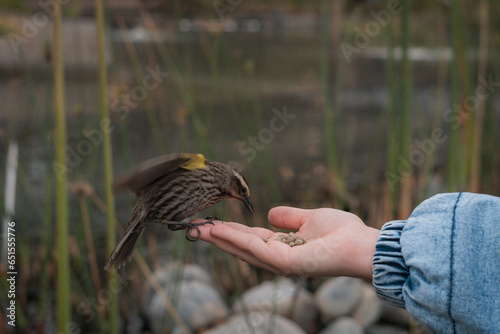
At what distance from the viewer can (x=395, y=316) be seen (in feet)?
8.42

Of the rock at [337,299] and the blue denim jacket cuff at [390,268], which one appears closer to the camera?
the blue denim jacket cuff at [390,268]

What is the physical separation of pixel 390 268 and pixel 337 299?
150cm

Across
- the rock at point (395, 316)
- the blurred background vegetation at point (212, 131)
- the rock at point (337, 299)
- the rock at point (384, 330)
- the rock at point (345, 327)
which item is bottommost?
the rock at point (384, 330)

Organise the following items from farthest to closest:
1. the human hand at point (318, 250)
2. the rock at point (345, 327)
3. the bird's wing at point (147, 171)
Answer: the rock at point (345, 327) < the human hand at point (318, 250) < the bird's wing at point (147, 171)

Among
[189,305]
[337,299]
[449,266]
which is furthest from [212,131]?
[449,266]

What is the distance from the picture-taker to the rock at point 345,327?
7.73 feet

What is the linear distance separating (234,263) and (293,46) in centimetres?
937

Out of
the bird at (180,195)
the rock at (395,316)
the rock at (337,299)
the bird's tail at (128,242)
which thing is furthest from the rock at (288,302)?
the bird's tail at (128,242)

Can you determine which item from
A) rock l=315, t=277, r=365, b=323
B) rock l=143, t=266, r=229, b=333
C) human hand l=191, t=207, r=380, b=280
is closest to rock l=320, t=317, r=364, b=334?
rock l=315, t=277, r=365, b=323

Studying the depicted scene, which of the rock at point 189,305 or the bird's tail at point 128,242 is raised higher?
the bird's tail at point 128,242

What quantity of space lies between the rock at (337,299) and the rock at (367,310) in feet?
0.09

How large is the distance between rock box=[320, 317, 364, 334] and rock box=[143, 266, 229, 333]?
18.7 inches

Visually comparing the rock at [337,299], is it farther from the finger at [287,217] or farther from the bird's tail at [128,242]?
the bird's tail at [128,242]

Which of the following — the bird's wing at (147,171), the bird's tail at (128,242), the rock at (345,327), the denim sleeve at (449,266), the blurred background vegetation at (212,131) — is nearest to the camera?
the denim sleeve at (449,266)
